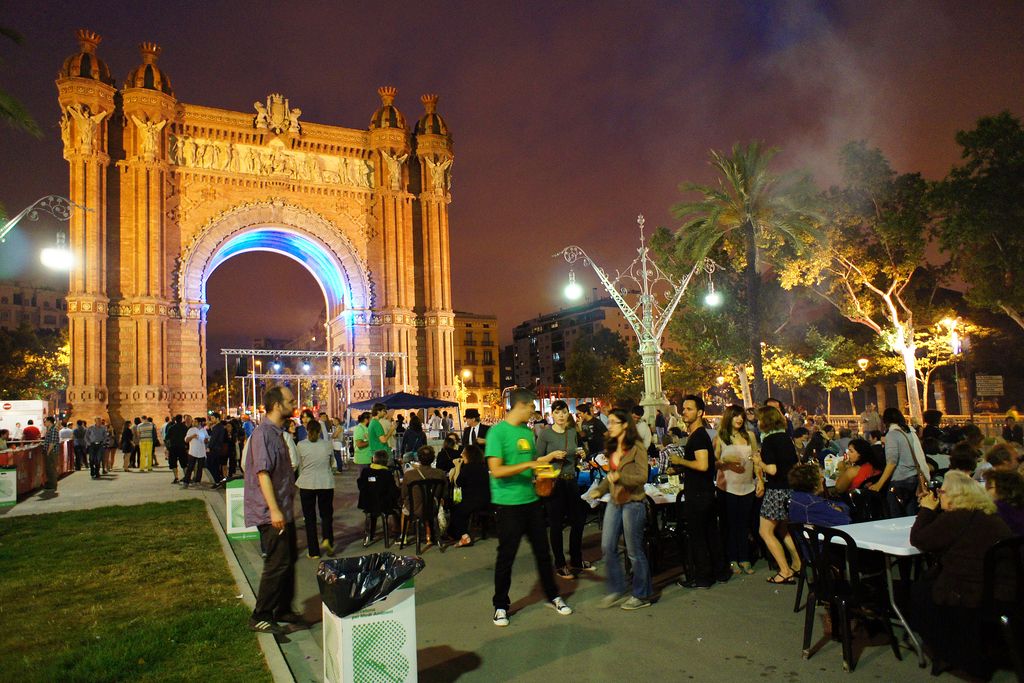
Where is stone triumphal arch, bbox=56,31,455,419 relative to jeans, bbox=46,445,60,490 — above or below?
above

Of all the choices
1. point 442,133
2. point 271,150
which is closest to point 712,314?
point 442,133

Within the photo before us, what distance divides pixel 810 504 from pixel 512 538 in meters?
2.86

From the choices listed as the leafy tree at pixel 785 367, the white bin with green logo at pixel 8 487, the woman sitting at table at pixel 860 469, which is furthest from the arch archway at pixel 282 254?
the woman sitting at table at pixel 860 469

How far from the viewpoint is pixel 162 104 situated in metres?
34.8

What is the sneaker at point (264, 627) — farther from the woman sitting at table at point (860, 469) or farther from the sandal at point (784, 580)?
the woman sitting at table at point (860, 469)

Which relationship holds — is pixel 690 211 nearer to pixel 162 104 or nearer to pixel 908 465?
pixel 908 465

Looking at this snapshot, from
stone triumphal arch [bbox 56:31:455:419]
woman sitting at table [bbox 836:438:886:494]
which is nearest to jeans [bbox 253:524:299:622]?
woman sitting at table [bbox 836:438:886:494]

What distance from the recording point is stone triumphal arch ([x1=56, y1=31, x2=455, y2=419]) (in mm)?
33312

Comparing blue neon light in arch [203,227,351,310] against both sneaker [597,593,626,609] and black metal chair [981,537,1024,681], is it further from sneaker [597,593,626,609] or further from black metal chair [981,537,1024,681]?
black metal chair [981,537,1024,681]

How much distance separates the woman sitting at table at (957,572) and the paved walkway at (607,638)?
0.31 m

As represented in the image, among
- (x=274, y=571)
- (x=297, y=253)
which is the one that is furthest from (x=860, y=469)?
(x=297, y=253)

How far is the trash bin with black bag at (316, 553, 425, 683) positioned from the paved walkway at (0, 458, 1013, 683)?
83 centimetres

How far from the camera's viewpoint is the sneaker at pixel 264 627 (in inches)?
242

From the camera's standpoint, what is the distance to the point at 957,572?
4883 mm
